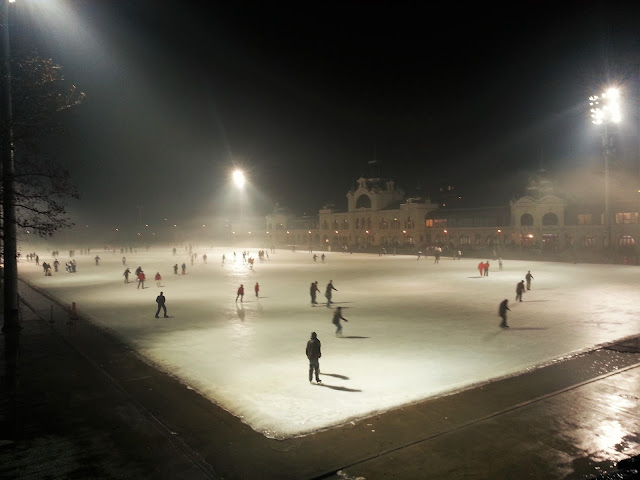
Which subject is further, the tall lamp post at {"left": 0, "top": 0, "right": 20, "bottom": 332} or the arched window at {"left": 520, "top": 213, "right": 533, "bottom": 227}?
the arched window at {"left": 520, "top": 213, "right": 533, "bottom": 227}

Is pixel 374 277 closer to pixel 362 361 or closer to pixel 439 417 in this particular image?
pixel 362 361

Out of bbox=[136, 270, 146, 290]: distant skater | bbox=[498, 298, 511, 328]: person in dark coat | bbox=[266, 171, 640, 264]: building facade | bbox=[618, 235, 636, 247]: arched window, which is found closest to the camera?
bbox=[498, 298, 511, 328]: person in dark coat

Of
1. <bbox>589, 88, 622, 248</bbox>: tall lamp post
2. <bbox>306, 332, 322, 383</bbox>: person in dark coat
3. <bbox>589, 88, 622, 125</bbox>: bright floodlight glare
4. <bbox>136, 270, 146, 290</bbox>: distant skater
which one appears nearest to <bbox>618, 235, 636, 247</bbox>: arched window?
<bbox>589, 88, 622, 248</bbox>: tall lamp post

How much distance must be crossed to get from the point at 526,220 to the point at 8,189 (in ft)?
202

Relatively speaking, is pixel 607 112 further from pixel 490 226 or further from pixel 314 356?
pixel 314 356

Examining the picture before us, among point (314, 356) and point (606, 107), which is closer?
point (314, 356)

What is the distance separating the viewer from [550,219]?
2340 inches

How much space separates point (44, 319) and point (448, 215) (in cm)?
6273

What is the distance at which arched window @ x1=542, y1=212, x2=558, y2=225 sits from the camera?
58.9m

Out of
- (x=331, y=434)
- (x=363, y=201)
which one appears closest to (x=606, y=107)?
(x=331, y=434)

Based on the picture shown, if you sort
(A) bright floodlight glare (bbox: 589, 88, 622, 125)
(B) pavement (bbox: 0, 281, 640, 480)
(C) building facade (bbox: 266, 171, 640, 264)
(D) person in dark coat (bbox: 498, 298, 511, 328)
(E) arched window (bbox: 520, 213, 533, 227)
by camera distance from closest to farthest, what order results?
(B) pavement (bbox: 0, 281, 640, 480)
(D) person in dark coat (bbox: 498, 298, 511, 328)
(A) bright floodlight glare (bbox: 589, 88, 622, 125)
(C) building facade (bbox: 266, 171, 640, 264)
(E) arched window (bbox: 520, 213, 533, 227)

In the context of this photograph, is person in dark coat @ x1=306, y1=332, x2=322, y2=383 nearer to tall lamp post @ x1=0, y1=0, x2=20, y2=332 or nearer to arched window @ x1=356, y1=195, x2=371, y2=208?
tall lamp post @ x1=0, y1=0, x2=20, y2=332

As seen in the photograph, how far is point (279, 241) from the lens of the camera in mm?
115250

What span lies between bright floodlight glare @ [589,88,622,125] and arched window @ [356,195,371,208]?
59263mm
